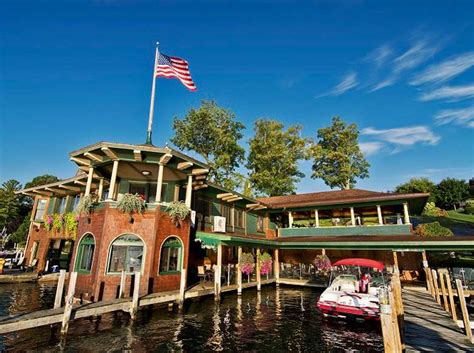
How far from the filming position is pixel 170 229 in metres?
15.3

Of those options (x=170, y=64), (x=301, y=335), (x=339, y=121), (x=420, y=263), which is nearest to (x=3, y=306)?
(x=301, y=335)

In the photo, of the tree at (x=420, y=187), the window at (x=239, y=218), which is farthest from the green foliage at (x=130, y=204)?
the tree at (x=420, y=187)

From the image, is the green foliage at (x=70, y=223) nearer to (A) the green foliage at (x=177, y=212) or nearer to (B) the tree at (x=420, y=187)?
(A) the green foliage at (x=177, y=212)

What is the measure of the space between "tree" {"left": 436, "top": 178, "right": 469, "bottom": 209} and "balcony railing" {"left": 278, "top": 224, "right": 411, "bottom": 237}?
61.9 meters

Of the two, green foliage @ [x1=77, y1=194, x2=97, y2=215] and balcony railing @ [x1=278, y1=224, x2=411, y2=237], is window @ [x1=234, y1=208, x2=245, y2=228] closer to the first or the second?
balcony railing @ [x1=278, y1=224, x2=411, y2=237]

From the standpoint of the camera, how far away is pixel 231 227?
2266cm

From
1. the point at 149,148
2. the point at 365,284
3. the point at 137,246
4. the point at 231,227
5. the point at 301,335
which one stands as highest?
the point at 149,148

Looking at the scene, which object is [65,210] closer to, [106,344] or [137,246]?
[137,246]

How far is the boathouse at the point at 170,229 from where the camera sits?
14.0 meters

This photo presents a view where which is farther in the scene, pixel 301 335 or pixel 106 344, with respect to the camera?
pixel 301 335

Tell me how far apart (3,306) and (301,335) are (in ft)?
46.3

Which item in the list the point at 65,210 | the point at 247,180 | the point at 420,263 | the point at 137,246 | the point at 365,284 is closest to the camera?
the point at 365,284

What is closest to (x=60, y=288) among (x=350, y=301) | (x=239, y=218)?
(x=350, y=301)

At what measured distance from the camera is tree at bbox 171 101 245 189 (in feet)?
131
